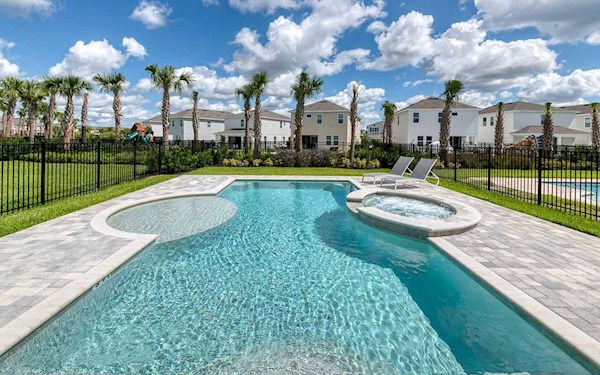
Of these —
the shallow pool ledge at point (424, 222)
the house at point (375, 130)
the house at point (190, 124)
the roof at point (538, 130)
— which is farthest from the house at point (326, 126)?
the house at point (375, 130)

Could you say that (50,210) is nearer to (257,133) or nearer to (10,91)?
(257,133)

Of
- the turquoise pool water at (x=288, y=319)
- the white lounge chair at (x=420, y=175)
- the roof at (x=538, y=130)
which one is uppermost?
the roof at (x=538, y=130)

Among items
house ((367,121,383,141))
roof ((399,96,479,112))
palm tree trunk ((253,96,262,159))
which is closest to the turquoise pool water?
palm tree trunk ((253,96,262,159))

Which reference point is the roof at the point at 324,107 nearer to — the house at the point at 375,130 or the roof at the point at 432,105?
the roof at the point at 432,105

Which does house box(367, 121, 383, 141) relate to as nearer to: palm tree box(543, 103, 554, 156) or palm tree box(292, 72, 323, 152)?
palm tree box(543, 103, 554, 156)

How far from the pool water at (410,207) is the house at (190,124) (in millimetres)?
45201

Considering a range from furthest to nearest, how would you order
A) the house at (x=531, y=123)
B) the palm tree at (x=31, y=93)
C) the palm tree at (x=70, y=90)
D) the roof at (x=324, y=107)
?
the roof at (x=324, y=107)
the palm tree at (x=31, y=93)
the house at (x=531, y=123)
the palm tree at (x=70, y=90)

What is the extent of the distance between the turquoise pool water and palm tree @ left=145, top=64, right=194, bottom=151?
20.6 m

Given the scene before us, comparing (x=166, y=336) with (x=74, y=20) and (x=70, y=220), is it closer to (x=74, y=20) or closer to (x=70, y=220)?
(x=70, y=220)

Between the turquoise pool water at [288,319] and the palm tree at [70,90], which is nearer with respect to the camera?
the turquoise pool water at [288,319]

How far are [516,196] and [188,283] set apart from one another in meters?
11.1

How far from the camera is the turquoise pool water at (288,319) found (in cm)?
320

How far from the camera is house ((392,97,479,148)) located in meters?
38.8

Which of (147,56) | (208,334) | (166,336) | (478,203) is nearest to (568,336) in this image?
(208,334)
